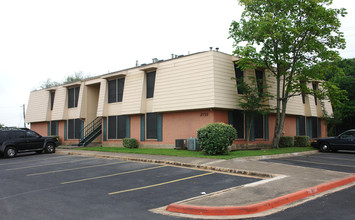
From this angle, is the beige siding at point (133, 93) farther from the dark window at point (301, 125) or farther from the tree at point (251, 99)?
the dark window at point (301, 125)

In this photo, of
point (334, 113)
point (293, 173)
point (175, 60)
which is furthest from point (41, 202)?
point (334, 113)

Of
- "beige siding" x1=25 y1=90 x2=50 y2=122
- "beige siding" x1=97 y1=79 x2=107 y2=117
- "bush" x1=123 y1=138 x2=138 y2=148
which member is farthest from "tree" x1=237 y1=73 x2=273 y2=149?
"beige siding" x1=25 y1=90 x2=50 y2=122

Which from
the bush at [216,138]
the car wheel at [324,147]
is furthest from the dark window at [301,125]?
the bush at [216,138]

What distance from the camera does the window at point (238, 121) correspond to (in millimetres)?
20592

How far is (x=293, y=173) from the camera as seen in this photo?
441 inches

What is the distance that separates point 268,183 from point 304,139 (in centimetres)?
1726

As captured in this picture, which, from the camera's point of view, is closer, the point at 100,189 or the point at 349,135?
the point at 100,189

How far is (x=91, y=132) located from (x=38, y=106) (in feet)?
32.0

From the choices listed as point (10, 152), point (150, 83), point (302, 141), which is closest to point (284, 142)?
point (302, 141)

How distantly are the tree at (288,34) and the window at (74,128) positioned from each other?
17462mm

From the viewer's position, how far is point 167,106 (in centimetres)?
2130

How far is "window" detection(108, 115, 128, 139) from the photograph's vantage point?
2530cm

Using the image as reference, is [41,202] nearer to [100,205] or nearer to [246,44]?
[100,205]

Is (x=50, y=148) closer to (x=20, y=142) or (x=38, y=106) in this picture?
(x=20, y=142)
